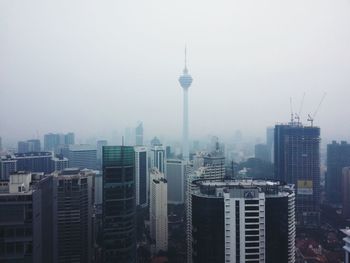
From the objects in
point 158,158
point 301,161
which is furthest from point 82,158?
point 301,161

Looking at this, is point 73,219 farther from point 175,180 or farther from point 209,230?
point 175,180

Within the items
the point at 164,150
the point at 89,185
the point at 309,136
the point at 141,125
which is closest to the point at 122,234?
the point at 89,185

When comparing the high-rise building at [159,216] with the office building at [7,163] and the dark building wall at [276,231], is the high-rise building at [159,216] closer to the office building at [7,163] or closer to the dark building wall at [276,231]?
the office building at [7,163]

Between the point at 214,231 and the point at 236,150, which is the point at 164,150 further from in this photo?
the point at 214,231

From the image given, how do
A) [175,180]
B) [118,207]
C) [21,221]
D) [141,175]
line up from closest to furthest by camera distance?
[21,221] → [118,207] → [141,175] → [175,180]

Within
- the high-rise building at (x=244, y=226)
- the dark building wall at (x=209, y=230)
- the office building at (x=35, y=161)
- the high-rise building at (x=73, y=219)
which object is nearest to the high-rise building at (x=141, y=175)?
the office building at (x=35, y=161)

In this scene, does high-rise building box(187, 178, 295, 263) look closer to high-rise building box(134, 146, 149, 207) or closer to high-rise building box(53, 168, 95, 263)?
high-rise building box(53, 168, 95, 263)
